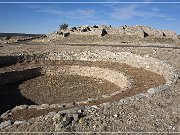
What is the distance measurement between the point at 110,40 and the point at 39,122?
107 feet

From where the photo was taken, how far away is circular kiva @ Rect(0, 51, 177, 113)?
781 inches

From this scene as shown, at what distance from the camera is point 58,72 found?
88.9 ft

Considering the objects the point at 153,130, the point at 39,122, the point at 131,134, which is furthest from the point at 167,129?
the point at 39,122

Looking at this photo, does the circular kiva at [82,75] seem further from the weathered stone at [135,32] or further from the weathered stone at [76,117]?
the weathered stone at [135,32]

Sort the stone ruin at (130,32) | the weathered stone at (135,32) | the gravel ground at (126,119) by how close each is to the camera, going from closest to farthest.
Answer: the gravel ground at (126,119) < the weathered stone at (135,32) < the stone ruin at (130,32)

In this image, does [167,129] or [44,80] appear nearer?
[167,129]

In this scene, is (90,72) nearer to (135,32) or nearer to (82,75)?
(82,75)

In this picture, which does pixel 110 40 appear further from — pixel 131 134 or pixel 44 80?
pixel 131 134

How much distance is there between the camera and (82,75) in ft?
87.5

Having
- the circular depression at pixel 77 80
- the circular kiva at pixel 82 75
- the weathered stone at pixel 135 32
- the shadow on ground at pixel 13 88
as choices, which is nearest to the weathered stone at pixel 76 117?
the circular depression at pixel 77 80

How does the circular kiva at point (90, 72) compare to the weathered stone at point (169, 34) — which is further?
the weathered stone at point (169, 34)

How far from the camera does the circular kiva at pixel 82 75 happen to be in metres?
19.8

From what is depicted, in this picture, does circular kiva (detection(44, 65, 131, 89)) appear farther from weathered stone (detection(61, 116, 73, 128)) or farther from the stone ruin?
the stone ruin

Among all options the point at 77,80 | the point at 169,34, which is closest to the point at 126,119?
the point at 77,80
